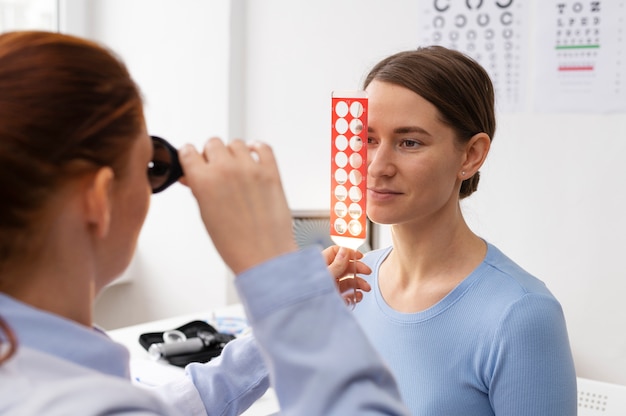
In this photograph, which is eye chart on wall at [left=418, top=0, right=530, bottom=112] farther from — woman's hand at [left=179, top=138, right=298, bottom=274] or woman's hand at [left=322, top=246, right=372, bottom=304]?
woman's hand at [left=179, top=138, right=298, bottom=274]

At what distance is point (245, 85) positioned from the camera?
2.72 metres

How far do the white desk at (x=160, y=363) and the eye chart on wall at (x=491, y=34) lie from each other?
1022 millimetres

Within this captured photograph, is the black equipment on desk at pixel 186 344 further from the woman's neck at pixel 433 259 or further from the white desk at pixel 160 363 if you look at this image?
the woman's neck at pixel 433 259

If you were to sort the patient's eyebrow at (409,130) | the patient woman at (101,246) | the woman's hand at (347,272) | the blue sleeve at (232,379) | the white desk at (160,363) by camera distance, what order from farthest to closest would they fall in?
1. the white desk at (160,363)
2. the patient's eyebrow at (409,130)
3. the woman's hand at (347,272)
4. the blue sleeve at (232,379)
5. the patient woman at (101,246)

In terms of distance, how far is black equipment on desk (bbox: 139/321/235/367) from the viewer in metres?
1.73

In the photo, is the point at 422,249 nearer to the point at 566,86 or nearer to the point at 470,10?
the point at 566,86

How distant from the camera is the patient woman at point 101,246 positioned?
0.56 m

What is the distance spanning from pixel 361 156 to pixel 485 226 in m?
1.18

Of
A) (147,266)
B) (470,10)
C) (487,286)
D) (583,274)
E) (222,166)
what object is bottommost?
(147,266)

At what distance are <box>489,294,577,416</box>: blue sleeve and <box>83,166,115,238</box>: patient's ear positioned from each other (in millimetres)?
736

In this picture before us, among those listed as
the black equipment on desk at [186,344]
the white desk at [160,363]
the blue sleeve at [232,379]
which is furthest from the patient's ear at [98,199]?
the black equipment on desk at [186,344]

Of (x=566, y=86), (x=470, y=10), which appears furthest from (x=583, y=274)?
(x=470, y=10)

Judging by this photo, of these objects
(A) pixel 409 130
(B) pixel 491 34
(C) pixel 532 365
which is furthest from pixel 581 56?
(C) pixel 532 365

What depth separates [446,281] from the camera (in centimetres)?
131
